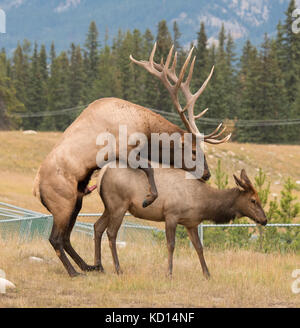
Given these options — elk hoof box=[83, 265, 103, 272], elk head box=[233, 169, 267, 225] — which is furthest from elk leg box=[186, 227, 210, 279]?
elk hoof box=[83, 265, 103, 272]

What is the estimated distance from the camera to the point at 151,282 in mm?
8039

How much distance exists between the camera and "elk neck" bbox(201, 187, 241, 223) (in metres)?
8.87

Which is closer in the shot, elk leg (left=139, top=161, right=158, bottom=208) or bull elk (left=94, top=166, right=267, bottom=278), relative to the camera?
elk leg (left=139, top=161, right=158, bottom=208)

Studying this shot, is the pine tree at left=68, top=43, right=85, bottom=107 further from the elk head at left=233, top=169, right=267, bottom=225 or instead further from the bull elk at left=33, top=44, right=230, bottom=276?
the elk head at left=233, top=169, right=267, bottom=225

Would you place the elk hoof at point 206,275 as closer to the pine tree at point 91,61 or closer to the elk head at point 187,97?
the elk head at point 187,97

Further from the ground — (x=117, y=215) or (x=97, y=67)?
(x=97, y=67)

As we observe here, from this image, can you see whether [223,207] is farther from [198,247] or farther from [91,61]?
[91,61]

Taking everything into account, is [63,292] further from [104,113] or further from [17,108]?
[17,108]

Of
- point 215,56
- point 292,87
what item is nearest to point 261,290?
point 292,87

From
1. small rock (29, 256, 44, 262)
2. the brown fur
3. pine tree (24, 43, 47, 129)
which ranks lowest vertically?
small rock (29, 256, 44, 262)

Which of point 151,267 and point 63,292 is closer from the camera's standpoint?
point 63,292

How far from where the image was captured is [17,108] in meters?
77.6

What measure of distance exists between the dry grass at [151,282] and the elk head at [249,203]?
0.90m
